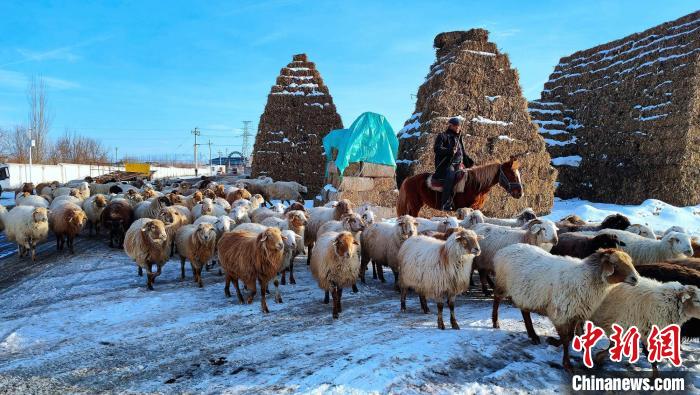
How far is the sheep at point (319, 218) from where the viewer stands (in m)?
10.4

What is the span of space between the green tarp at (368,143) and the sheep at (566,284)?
418 inches

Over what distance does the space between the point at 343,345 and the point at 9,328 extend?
15.3 ft

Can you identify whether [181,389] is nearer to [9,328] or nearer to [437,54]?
[9,328]

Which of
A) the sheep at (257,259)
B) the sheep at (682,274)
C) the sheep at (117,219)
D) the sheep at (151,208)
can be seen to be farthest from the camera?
the sheep at (151,208)

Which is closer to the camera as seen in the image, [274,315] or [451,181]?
[274,315]

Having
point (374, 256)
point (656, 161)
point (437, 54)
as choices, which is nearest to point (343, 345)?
point (374, 256)

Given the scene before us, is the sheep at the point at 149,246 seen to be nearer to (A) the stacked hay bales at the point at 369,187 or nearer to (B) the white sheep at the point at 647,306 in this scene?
(B) the white sheep at the point at 647,306

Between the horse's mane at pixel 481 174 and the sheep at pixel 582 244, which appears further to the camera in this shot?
the horse's mane at pixel 481 174

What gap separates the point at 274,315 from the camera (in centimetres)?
655

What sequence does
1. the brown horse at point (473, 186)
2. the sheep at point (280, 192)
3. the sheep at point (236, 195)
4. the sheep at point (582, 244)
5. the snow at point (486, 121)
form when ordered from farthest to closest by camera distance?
the sheep at point (280, 192)
the snow at point (486, 121)
the sheep at point (236, 195)
the brown horse at point (473, 186)
the sheep at point (582, 244)

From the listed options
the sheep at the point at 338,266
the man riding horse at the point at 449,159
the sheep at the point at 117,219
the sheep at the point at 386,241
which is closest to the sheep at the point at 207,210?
the sheep at the point at 117,219

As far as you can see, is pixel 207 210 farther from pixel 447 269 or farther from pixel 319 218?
pixel 447 269

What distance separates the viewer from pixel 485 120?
1741 centimetres

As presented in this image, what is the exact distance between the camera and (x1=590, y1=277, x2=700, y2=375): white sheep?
454cm
